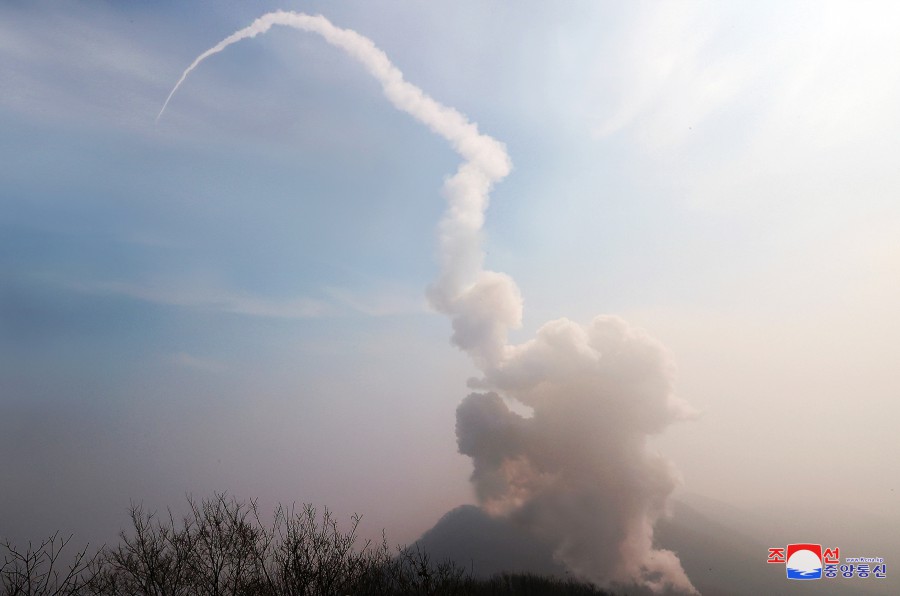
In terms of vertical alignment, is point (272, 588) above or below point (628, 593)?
above

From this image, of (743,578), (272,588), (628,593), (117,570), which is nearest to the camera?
(272,588)

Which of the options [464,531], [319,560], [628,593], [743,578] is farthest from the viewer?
[464,531]

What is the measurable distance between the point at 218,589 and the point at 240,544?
17.0 feet

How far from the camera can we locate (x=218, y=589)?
130 feet

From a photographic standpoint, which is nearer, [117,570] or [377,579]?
[377,579]

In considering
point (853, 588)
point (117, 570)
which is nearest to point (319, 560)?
point (117, 570)

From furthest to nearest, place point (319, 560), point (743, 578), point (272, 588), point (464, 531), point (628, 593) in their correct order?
point (464, 531), point (743, 578), point (628, 593), point (319, 560), point (272, 588)

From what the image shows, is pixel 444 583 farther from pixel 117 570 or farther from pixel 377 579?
pixel 117 570

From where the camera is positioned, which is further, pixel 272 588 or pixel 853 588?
pixel 853 588

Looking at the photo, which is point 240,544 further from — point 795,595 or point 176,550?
point 795,595

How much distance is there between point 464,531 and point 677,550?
68.3m

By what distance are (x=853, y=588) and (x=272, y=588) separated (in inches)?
8704

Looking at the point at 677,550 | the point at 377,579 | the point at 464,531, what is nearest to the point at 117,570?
the point at 377,579

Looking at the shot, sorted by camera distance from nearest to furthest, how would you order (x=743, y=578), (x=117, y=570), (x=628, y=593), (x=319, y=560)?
(x=319, y=560), (x=117, y=570), (x=628, y=593), (x=743, y=578)
